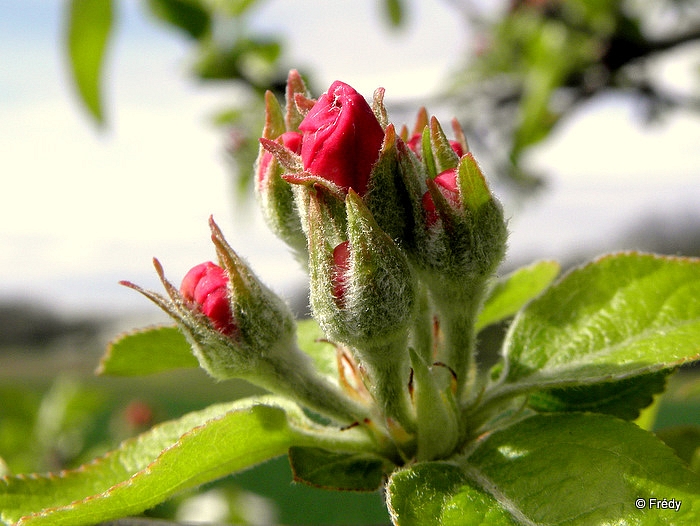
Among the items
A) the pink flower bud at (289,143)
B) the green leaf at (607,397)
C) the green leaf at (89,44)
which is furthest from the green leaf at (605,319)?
the green leaf at (89,44)

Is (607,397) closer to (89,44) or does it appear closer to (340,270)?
(340,270)

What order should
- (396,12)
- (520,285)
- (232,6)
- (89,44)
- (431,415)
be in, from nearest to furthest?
1. (431,415)
2. (520,285)
3. (89,44)
4. (396,12)
5. (232,6)

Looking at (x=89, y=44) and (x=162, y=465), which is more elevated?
(x=89, y=44)

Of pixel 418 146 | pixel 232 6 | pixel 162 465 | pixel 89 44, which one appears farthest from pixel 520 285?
pixel 232 6

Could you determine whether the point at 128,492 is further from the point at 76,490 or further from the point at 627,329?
the point at 627,329

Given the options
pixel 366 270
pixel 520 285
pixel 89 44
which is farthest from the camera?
pixel 89 44

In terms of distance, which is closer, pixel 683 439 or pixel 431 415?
pixel 431 415
